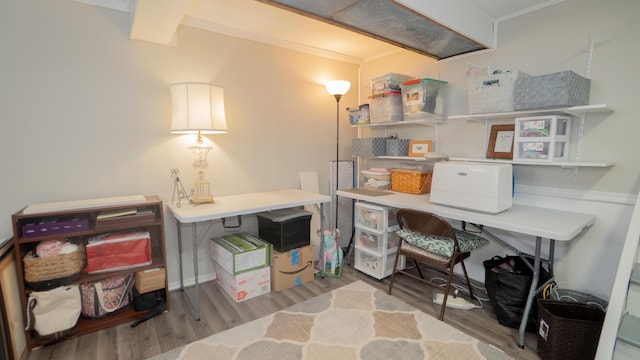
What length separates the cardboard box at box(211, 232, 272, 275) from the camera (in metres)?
2.39

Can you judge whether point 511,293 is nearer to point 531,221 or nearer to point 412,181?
point 531,221

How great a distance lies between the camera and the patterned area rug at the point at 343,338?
5.95 ft

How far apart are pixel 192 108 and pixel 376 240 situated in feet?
6.26

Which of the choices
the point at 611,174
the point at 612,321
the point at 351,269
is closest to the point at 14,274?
the point at 351,269

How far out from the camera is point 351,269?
3.05 meters

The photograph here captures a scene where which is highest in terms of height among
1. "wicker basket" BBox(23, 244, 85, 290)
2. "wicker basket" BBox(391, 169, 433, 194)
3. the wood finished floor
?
"wicker basket" BBox(391, 169, 433, 194)

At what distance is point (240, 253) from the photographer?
2.39 metres

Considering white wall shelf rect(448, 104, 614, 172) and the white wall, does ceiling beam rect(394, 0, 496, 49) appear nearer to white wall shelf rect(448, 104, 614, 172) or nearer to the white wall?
white wall shelf rect(448, 104, 614, 172)

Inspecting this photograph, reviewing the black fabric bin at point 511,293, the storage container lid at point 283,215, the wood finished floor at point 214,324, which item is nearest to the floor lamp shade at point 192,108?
the storage container lid at point 283,215

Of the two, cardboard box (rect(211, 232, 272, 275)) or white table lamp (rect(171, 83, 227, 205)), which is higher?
white table lamp (rect(171, 83, 227, 205))

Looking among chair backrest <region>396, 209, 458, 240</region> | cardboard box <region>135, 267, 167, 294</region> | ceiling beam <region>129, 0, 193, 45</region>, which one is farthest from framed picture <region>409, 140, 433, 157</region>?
cardboard box <region>135, 267, 167, 294</region>

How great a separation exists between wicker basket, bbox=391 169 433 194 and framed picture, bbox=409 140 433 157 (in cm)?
24

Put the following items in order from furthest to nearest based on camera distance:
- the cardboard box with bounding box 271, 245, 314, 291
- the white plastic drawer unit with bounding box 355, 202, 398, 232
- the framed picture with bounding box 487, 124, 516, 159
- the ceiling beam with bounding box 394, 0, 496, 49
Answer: the white plastic drawer unit with bounding box 355, 202, 398, 232 → the cardboard box with bounding box 271, 245, 314, 291 → the framed picture with bounding box 487, 124, 516, 159 → the ceiling beam with bounding box 394, 0, 496, 49

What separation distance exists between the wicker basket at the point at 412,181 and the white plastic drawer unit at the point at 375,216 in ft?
0.91
